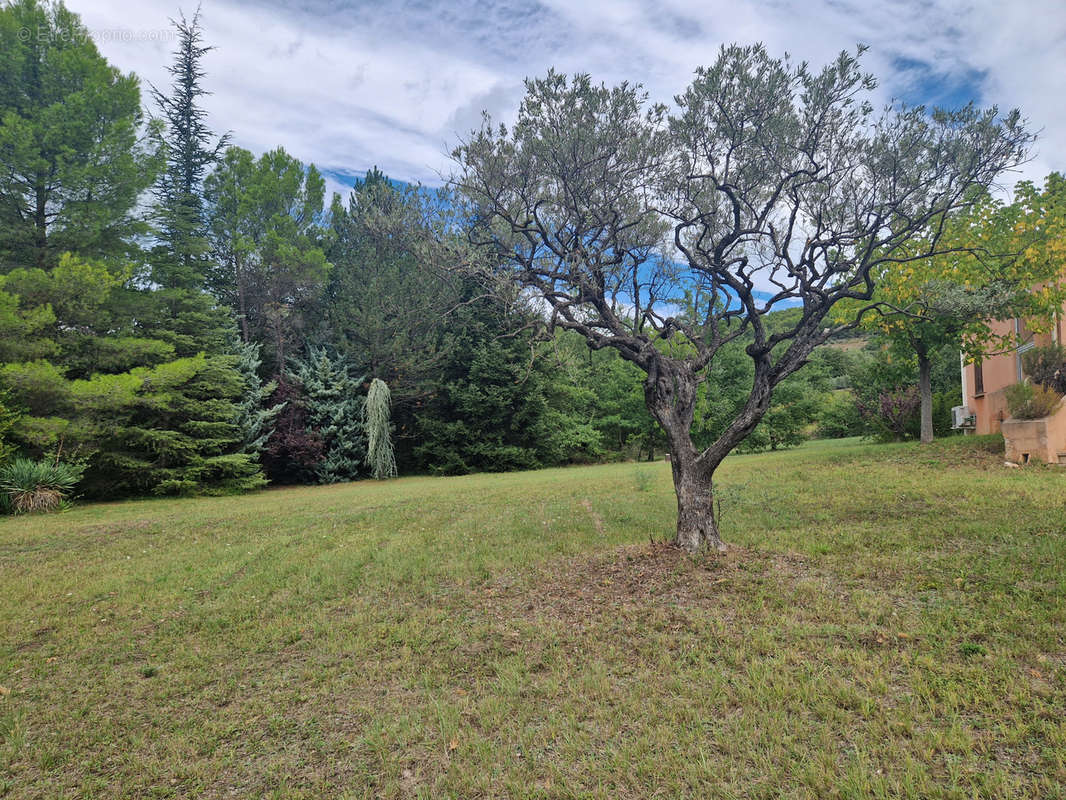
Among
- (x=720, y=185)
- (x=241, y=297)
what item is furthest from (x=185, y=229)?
(x=720, y=185)

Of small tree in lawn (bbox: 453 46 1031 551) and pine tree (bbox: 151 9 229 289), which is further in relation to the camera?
pine tree (bbox: 151 9 229 289)

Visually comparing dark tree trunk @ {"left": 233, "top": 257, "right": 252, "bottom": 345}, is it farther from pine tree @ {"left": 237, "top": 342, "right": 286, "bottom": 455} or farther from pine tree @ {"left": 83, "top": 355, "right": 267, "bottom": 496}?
pine tree @ {"left": 83, "top": 355, "right": 267, "bottom": 496}

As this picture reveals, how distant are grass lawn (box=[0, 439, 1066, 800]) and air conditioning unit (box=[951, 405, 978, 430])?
9426mm

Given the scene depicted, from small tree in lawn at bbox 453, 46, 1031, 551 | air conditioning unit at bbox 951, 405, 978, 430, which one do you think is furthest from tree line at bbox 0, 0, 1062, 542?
air conditioning unit at bbox 951, 405, 978, 430

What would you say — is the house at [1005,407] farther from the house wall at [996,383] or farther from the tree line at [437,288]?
the tree line at [437,288]

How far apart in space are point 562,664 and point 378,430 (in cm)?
1730

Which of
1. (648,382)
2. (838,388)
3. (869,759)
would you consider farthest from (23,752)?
(838,388)

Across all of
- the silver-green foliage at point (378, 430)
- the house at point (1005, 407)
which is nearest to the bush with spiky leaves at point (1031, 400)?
the house at point (1005, 407)

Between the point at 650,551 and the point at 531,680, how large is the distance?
9.32 ft

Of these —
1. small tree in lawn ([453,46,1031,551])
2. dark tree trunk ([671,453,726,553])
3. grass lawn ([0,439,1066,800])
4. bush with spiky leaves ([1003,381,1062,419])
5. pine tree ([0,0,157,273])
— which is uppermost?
pine tree ([0,0,157,273])

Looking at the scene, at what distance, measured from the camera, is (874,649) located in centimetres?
366

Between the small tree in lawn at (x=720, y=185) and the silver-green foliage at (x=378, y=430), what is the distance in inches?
553

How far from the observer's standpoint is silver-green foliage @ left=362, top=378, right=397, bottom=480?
1989 cm

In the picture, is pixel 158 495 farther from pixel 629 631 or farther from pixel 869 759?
pixel 869 759
